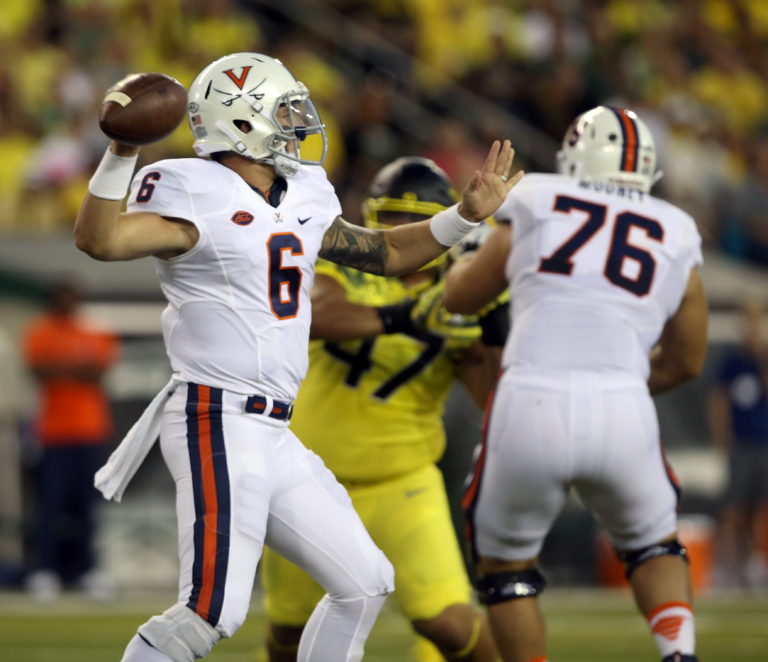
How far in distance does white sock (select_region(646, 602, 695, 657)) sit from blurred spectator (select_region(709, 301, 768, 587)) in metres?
5.64

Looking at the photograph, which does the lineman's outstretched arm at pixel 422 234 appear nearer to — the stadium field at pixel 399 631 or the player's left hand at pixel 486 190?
the player's left hand at pixel 486 190

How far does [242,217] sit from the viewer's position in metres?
4.02

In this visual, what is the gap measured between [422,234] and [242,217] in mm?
661

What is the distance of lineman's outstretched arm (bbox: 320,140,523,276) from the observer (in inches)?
171

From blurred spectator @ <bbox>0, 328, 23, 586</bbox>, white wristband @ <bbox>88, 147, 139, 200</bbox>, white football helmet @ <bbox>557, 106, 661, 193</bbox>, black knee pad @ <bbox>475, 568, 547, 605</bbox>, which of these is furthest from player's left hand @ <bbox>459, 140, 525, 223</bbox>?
blurred spectator @ <bbox>0, 328, 23, 586</bbox>

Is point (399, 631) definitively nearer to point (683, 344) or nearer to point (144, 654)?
point (683, 344)

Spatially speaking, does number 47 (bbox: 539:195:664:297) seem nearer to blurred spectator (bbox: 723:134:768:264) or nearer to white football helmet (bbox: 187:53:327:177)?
white football helmet (bbox: 187:53:327:177)

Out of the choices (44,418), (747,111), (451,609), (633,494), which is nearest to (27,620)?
(44,418)

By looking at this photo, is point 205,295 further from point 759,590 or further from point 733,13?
point 733,13

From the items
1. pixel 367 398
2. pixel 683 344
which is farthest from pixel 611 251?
pixel 367 398

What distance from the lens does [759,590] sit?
33.7 feet

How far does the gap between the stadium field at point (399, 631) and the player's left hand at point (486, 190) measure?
299 centimetres

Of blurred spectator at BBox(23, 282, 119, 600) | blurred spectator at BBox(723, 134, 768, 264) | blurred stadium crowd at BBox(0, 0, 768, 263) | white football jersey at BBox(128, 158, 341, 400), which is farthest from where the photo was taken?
blurred spectator at BBox(723, 134, 768, 264)

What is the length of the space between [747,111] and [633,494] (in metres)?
10.1
